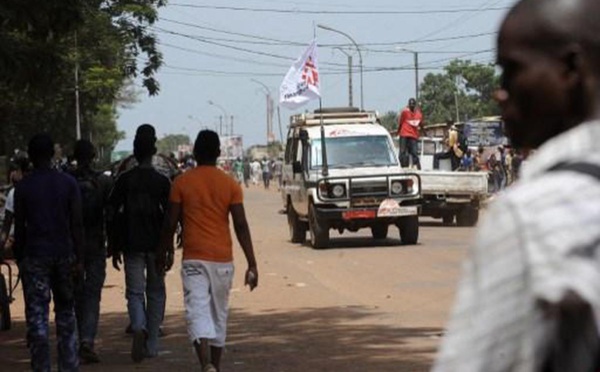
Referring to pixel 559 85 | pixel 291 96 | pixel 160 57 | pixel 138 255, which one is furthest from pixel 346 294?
pixel 559 85

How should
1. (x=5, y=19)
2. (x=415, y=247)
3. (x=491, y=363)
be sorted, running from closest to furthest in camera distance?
1. (x=491, y=363)
2. (x=5, y=19)
3. (x=415, y=247)

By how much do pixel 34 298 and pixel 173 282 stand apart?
9.39 metres

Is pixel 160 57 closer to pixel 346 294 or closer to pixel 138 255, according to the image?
pixel 346 294

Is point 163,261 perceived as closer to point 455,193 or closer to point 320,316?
point 320,316

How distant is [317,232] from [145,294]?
12.5 meters

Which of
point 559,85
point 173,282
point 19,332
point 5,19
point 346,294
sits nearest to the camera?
point 559,85

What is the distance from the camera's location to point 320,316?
43.6ft

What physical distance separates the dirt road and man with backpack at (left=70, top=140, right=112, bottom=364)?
248mm

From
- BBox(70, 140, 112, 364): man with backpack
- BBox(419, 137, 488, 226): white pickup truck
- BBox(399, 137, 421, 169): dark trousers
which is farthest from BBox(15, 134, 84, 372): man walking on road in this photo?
BBox(399, 137, 421, 169): dark trousers

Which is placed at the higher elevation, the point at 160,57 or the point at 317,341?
the point at 160,57

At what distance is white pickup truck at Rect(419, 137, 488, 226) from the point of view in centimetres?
2850

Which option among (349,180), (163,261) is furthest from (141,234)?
(349,180)

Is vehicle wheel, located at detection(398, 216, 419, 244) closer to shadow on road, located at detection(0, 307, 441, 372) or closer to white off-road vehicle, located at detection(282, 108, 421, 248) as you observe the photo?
white off-road vehicle, located at detection(282, 108, 421, 248)

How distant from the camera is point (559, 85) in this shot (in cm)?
201
